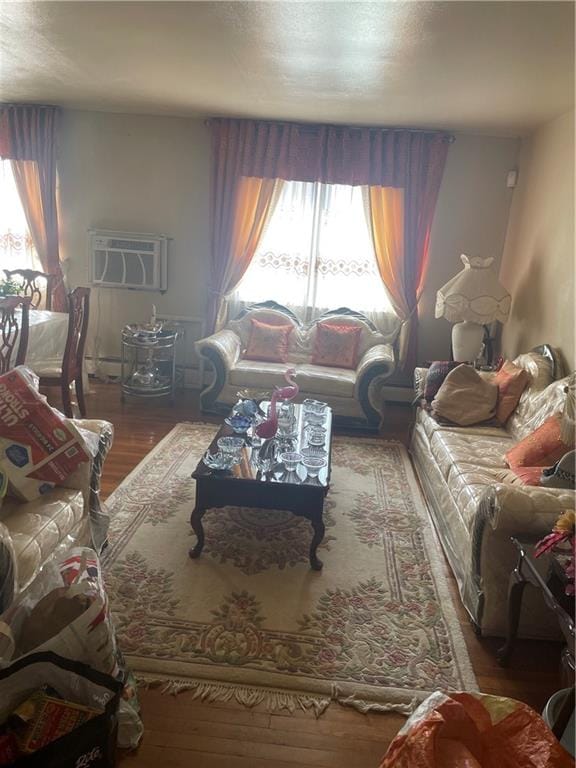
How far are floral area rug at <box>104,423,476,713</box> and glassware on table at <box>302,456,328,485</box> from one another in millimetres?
404

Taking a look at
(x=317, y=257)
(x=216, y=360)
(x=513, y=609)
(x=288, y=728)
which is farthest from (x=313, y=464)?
(x=317, y=257)

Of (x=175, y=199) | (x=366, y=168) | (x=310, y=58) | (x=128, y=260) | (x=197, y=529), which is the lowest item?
(x=197, y=529)

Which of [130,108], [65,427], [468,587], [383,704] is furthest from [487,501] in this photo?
[130,108]

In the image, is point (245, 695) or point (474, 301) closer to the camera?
point (245, 695)

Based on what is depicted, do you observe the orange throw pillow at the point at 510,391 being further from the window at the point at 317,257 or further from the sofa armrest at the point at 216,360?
the sofa armrest at the point at 216,360

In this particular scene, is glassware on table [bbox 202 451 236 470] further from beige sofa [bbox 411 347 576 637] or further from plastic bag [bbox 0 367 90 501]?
beige sofa [bbox 411 347 576 637]

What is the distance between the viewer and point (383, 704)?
1.85 metres

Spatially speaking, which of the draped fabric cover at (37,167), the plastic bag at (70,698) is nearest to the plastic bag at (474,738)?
the plastic bag at (70,698)

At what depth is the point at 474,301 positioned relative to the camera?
4.14 meters

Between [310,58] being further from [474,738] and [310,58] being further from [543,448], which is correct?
[474,738]

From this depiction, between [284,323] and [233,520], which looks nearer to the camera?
[233,520]

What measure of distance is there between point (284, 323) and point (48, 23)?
286 centimetres

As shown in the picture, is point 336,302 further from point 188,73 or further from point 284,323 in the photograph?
point 188,73

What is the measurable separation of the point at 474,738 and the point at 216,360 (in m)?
3.49
